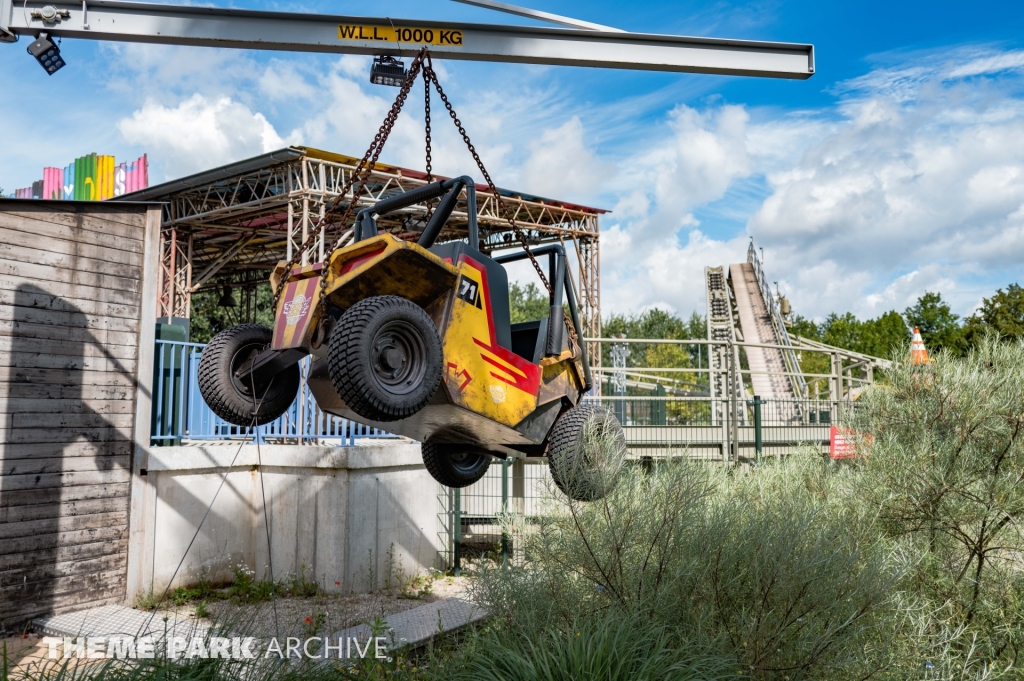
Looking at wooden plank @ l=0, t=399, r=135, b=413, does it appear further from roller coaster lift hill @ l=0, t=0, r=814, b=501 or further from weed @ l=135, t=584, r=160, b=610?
roller coaster lift hill @ l=0, t=0, r=814, b=501

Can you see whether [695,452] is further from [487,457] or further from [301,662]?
[301,662]

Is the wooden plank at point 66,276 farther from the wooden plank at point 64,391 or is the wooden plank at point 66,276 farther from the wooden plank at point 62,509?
the wooden plank at point 62,509

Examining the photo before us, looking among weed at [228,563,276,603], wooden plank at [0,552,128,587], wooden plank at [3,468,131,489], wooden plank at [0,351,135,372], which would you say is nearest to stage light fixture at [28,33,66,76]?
wooden plank at [0,351,135,372]

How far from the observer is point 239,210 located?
1820 cm

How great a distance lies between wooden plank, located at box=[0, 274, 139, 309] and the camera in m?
8.20

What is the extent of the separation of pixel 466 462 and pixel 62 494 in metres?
5.38

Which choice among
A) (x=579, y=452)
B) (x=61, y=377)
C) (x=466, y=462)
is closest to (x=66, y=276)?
(x=61, y=377)

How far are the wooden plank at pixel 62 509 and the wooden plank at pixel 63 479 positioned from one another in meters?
0.19

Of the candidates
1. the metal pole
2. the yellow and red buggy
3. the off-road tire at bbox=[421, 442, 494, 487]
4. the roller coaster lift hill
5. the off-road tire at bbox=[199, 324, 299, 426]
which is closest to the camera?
the yellow and red buggy

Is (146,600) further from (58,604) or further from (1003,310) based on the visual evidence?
(1003,310)

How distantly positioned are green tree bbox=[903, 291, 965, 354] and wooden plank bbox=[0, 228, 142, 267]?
33.5m

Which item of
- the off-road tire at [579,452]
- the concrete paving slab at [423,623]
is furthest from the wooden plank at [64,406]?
the off-road tire at [579,452]

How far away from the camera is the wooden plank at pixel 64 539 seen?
8.01 meters

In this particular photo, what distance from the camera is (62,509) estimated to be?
27.4 ft
